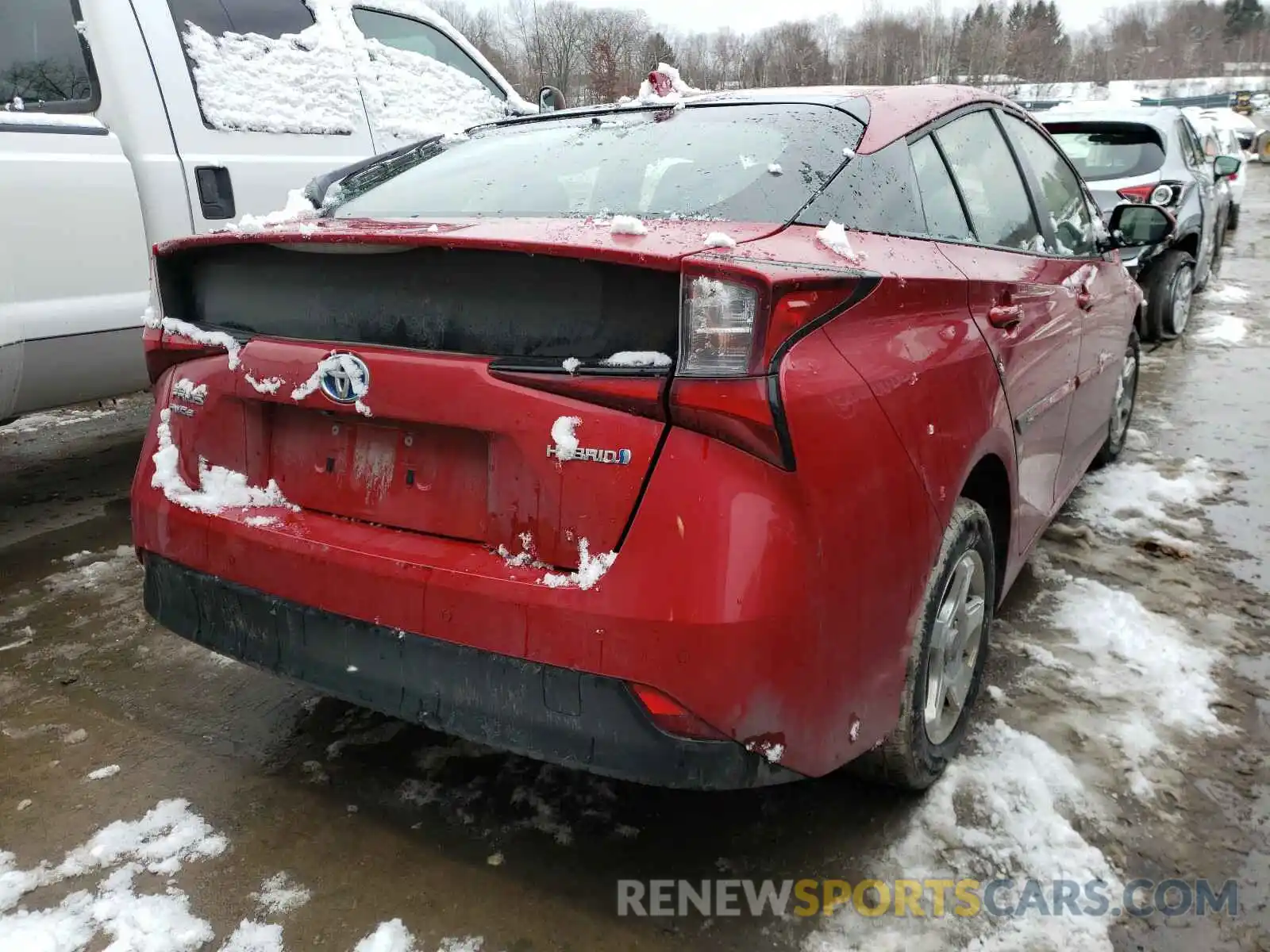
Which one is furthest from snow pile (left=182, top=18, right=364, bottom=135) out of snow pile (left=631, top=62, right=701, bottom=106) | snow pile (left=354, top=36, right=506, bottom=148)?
snow pile (left=631, top=62, right=701, bottom=106)

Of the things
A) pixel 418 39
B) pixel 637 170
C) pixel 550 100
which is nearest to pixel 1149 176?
pixel 550 100

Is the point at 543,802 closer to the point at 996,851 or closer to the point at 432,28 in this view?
the point at 996,851

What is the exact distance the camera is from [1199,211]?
24.4ft

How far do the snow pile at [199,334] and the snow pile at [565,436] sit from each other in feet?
2.67

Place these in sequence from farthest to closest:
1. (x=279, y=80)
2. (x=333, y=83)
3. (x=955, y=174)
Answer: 1. (x=333, y=83)
2. (x=279, y=80)
3. (x=955, y=174)

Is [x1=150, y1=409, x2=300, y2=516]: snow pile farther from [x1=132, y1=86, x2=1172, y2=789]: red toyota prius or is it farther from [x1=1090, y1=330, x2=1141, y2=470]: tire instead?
[x1=1090, y1=330, x2=1141, y2=470]: tire

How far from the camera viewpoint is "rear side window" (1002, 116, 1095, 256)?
3.11 metres

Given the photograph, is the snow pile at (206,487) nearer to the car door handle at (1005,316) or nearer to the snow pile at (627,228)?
the snow pile at (627,228)

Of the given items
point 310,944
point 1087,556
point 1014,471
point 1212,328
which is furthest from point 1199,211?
point 310,944

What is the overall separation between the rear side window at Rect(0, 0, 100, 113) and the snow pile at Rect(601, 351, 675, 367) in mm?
3031

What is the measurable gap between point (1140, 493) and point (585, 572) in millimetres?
3588

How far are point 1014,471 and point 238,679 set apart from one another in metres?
2.30

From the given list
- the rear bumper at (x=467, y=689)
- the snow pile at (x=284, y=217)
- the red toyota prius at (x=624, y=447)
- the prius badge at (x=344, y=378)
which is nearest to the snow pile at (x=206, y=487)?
the red toyota prius at (x=624, y=447)

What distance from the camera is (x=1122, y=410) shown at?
4.57 metres
